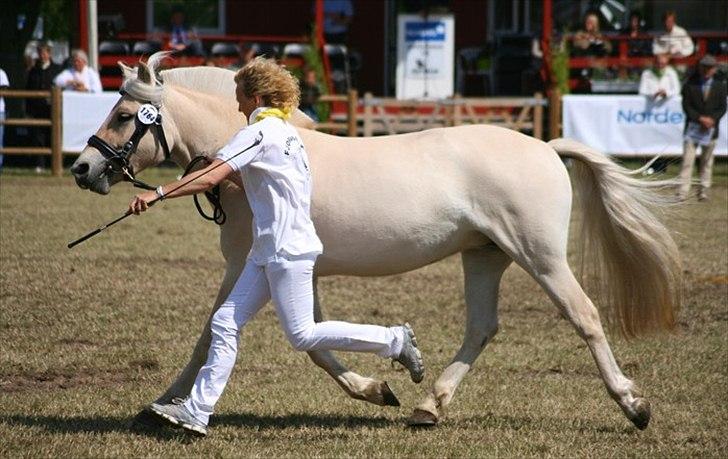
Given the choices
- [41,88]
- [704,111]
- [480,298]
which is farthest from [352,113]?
[480,298]

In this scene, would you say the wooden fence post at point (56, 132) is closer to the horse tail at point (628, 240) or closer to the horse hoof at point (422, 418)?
the horse tail at point (628, 240)

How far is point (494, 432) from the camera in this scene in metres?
6.64

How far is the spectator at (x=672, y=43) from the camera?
23.4m

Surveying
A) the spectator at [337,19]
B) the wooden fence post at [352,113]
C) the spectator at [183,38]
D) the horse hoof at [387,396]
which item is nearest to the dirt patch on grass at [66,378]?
the horse hoof at [387,396]

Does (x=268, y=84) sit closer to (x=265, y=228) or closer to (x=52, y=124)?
(x=265, y=228)

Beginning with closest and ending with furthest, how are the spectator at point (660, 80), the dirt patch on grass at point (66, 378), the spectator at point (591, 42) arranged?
the dirt patch on grass at point (66, 378) → the spectator at point (660, 80) → the spectator at point (591, 42)

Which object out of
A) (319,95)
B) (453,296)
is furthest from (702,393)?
(319,95)

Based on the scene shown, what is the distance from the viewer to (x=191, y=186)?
603cm

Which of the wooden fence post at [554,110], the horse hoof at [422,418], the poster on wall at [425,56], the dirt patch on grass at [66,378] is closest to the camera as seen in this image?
the horse hoof at [422,418]

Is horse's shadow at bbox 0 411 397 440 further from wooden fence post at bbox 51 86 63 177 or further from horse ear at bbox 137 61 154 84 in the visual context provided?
wooden fence post at bbox 51 86 63 177

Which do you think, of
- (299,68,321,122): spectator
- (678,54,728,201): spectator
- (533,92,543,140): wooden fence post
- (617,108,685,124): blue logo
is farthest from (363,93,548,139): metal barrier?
(678,54,728,201): spectator

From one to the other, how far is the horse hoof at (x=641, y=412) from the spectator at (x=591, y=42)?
17931 mm

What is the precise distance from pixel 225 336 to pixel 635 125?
16.1 m

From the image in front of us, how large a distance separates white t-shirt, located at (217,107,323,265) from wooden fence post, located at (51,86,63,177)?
1495cm
